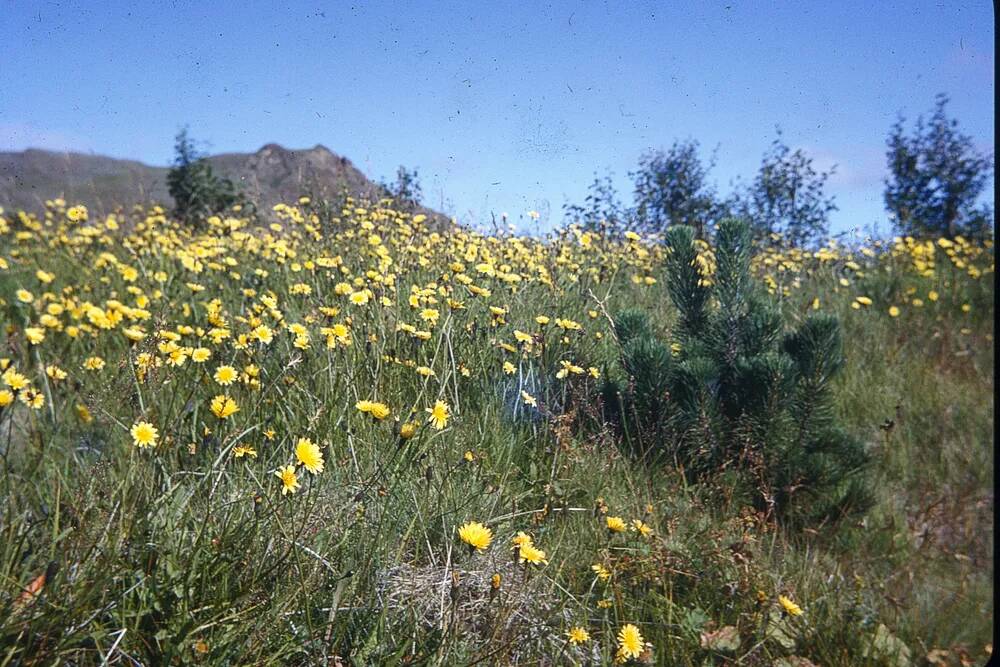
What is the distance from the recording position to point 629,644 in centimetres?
186

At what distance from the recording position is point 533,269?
4.13 meters

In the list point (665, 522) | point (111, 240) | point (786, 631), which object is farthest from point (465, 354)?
point (111, 240)

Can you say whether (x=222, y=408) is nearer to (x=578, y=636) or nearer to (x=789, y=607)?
(x=578, y=636)

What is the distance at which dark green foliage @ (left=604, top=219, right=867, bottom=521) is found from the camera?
113 inches

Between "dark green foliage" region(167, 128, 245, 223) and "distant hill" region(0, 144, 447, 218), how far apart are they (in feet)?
0.51

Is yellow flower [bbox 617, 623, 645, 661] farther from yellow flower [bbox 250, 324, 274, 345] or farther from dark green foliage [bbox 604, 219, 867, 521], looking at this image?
yellow flower [bbox 250, 324, 274, 345]

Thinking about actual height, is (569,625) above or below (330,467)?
below

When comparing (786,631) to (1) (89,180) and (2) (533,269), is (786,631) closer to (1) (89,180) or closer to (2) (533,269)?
(2) (533,269)

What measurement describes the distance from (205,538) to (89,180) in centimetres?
545

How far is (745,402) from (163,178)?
21.9 ft

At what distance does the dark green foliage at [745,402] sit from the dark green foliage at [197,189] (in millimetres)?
5122

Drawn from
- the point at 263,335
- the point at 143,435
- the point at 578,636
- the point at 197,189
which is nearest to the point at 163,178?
the point at 197,189

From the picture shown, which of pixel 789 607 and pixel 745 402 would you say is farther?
pixel 745 402

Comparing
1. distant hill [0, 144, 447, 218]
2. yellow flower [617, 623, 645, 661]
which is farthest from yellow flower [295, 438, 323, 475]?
distant hill [0, 144, 447, 218]
